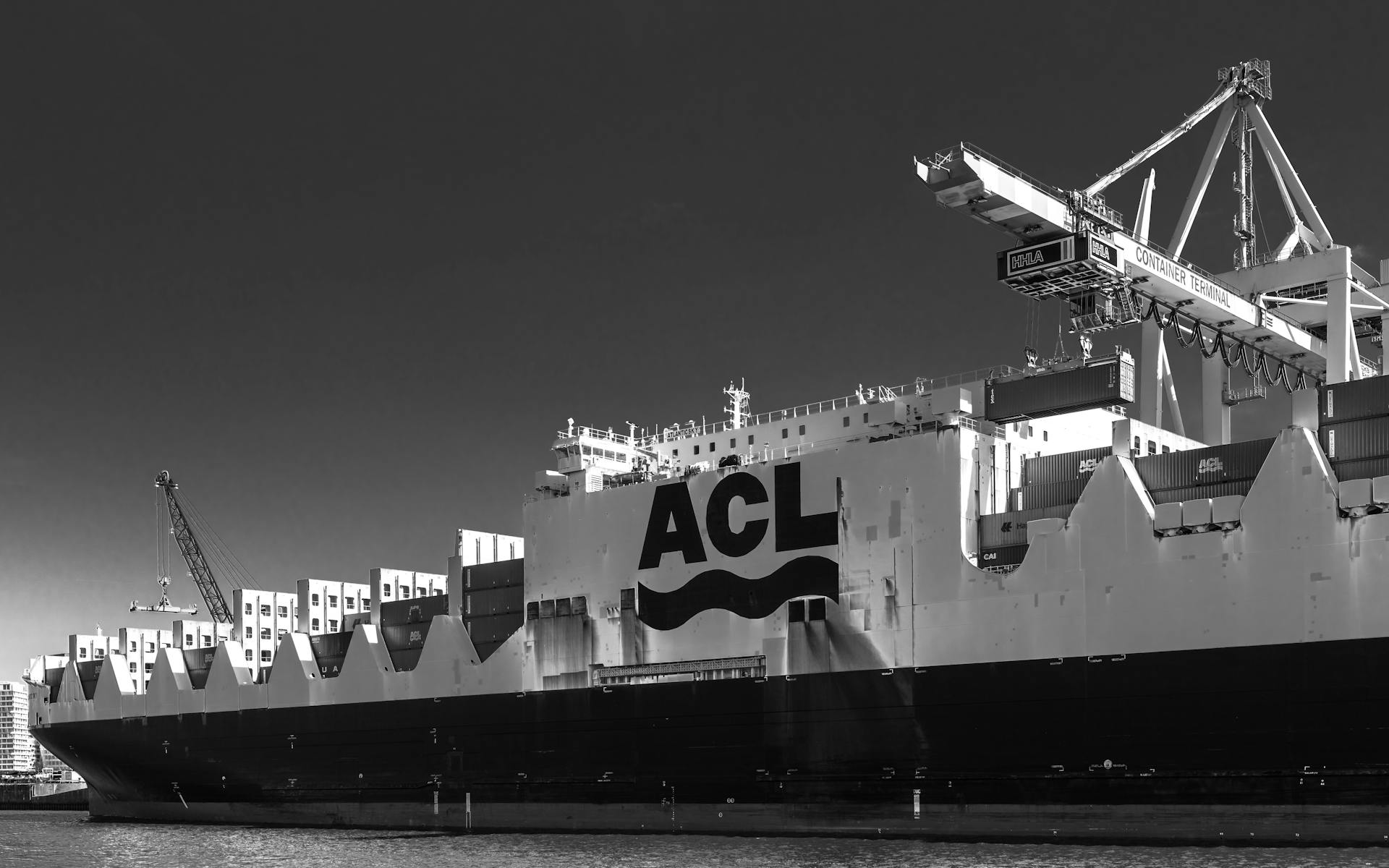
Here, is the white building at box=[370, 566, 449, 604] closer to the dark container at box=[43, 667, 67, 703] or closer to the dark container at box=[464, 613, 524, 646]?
the dark container at box=[464, 613, 524, 646]

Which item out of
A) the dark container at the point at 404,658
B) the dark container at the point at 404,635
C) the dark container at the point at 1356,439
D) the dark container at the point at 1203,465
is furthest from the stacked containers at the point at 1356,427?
the dark container at the point at 404,658

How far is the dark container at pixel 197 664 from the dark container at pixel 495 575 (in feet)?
45.8

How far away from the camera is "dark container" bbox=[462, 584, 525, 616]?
1916 inches

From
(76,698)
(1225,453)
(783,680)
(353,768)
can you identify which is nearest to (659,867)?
(783,680)

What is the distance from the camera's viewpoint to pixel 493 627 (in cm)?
4866

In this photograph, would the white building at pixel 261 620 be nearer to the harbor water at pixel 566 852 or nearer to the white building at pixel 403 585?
the white building at pixel 403 585

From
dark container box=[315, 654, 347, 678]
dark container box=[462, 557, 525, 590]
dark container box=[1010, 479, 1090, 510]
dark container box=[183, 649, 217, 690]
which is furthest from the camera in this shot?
dark container box=[183, 649, 217, 690]

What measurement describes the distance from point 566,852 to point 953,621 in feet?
36.6

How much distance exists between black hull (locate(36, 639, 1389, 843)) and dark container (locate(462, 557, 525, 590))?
4.45 metres

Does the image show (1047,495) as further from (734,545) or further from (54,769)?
(54,769)

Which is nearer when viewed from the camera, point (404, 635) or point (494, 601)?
point (494, 601)

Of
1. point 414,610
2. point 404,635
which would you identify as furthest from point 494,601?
point 404,635

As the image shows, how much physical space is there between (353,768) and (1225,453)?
30419 millimetres

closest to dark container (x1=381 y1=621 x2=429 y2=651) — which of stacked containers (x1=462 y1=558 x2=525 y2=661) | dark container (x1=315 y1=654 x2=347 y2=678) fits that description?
dark container (x1=315 y1=654 x2=347 y2=678)
